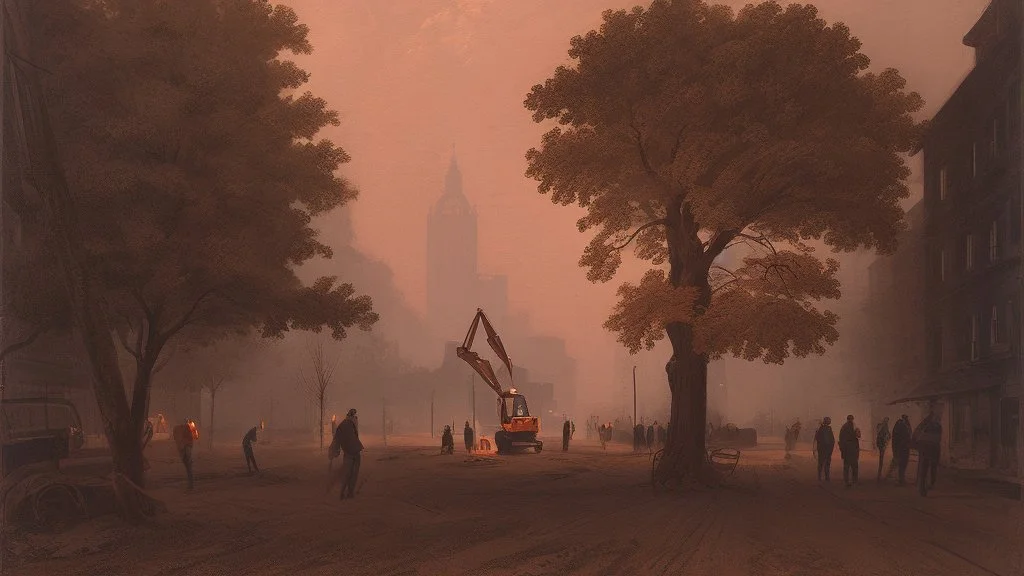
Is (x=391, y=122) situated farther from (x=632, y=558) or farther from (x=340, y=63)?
(x=632, y=558)

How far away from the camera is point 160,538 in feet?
37.6

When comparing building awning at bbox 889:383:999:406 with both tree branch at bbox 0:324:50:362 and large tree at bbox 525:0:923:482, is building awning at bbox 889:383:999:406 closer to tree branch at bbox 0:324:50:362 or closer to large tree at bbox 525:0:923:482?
large tree at bbox 525:0:923:482

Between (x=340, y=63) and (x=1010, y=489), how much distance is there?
13.9 meters

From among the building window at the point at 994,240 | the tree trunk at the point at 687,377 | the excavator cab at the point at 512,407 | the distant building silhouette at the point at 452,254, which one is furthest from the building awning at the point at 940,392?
the excavator cab at the point at 512,407

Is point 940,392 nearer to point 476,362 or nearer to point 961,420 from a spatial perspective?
point 961,420

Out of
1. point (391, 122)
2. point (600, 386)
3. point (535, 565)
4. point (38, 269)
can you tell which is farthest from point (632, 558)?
point (600, 386)

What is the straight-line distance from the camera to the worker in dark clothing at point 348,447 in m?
13.4

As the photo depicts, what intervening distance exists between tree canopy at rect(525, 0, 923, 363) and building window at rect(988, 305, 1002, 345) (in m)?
2.04

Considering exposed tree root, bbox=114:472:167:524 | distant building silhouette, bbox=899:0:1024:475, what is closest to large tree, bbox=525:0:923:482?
distant building silhouette, bbox=899:0:1024:475

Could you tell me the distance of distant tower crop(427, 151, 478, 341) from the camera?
1677 cm

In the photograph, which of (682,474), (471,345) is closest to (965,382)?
(682,474)

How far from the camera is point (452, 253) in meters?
18.4

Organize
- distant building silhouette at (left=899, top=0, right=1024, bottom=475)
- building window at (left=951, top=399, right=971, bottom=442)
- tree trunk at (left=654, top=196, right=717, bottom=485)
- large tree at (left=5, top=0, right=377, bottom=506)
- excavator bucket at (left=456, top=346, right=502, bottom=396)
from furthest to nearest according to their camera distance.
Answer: excavator bucket at (left=456, top=346, right=502, bottom=396)
tree trunk at (left=654, top=196, right=717, bottom=485)
building window at (left=951, top=399, right=971, bottom=442)
distant building silhouette at (left=899, top=0, right=1024, bottom=475)
large tree at (left=5, top=0, right=377, bottom=506)

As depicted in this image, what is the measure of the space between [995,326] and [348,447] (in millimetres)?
11099
